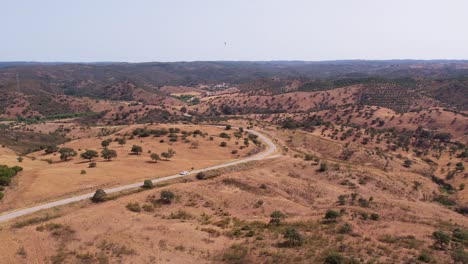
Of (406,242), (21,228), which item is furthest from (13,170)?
(406,242)

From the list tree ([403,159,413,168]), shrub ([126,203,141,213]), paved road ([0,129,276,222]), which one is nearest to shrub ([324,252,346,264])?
shrub ([126,203,141,213])

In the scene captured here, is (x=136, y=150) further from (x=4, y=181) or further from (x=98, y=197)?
(x=98, y=197)

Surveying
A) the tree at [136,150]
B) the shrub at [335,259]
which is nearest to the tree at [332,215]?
the shrub at [335,259]

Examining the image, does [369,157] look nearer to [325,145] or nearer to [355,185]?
[325,145]

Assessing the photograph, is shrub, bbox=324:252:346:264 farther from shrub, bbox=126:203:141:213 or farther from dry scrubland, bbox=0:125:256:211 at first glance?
dry scrubland, bbox=0:125:256:211

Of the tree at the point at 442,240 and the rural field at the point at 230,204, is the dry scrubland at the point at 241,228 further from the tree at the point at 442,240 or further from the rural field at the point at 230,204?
the tree at the point at 442,240
